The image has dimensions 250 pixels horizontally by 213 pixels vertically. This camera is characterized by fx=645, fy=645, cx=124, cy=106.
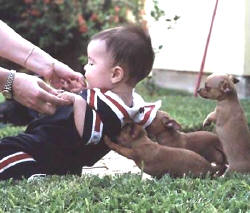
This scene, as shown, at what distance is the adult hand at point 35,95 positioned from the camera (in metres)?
3.56

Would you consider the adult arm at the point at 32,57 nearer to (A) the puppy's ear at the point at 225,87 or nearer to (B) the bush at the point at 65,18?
(A) the puppy's ear at the point at 225,87

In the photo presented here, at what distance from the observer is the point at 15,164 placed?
3.69 m

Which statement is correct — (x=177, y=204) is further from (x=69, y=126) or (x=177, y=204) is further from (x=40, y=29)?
(x=40, y=29)

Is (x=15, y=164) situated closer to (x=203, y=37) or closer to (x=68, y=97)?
(x=68, y=97)

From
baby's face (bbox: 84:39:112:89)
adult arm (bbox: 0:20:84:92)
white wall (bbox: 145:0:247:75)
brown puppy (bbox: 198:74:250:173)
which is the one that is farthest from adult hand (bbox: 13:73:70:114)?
white wall (bbox: 145:0:247:75)

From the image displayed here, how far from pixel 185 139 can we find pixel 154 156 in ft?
2.09

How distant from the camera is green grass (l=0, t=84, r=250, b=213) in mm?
2754

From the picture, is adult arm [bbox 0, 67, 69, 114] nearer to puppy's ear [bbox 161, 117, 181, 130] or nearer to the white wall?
puppy's ear [bbox 161, 117, 181, 130]

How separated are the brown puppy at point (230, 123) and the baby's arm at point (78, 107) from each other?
98cm

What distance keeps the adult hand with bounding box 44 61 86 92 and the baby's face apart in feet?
1.03

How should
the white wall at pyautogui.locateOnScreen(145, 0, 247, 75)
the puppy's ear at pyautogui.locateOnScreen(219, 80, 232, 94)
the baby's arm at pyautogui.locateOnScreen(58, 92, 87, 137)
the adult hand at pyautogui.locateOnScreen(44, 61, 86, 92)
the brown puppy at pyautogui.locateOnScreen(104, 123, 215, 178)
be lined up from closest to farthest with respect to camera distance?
the baby's arm at pyautogui.locateOnScreen(58, 92, 87, 137), the brown puppy at pyautogui.locateOnScreen(104, 123, 215, 178), the adult hand at pyautogui.locateOnScreen(44, 61, 86, 92), the puppy's ear at pyautogui.locateOnScreen(219, 80, 232, 94), the white wall at pyautogui.locateOnScreen(145, 0, 247, 75)

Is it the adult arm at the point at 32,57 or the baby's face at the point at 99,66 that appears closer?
the baby's face at the point at 99,66

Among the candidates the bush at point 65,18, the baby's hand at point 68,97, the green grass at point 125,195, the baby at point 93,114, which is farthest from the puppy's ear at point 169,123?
the bush at point 65,18

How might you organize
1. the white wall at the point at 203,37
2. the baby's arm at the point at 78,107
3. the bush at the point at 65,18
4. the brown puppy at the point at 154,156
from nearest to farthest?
the baby's arm at the point at 78,107 → the brown puppy at the point at 154,156 → the white wall at the point at 203,37 → the bush at the point at 65,18
